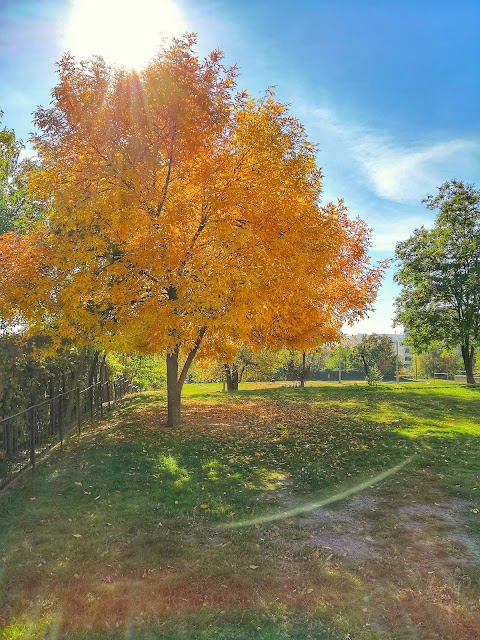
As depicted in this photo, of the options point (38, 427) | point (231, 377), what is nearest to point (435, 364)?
point (231, 377)

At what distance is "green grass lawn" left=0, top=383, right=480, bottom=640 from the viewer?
3.47 m

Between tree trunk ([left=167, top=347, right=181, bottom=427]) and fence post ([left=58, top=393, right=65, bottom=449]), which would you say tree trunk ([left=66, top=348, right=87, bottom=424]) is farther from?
tree trunk ([left=167, top=347, right=181, bottom=427])

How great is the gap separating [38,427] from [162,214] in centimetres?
490

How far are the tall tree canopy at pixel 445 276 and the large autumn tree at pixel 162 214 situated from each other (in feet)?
60.1

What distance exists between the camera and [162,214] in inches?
356

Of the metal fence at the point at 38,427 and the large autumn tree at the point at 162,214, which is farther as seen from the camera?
the large autumn tree at the point at 162,214

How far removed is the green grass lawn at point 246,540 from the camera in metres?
3.47

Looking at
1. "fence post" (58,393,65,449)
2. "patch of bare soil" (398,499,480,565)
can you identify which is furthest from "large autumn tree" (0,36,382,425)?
"patch of bare soil" (398,499,480,565)

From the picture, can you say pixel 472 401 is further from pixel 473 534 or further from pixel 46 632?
pixel 46 632

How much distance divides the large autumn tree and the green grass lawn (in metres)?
2.73

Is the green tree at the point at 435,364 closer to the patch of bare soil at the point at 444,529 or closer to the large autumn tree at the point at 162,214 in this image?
the large autumn tree at the point at 162,214

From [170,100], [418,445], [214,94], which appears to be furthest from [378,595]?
[214,94]

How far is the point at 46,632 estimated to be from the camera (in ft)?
10.9

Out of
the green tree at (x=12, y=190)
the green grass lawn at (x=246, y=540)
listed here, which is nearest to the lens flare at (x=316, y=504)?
the green grass lawn at (x=246, y=540)
